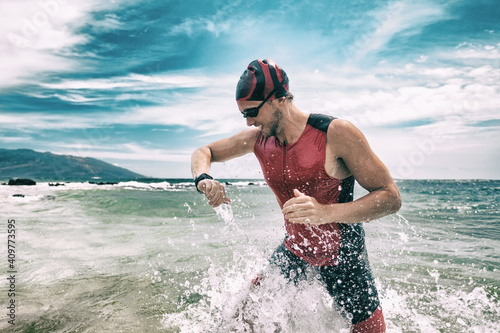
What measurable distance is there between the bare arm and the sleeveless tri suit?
140 mm

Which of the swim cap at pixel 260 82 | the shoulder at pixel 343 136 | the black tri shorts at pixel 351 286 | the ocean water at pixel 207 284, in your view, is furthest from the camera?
the ocean water at pixel 207 284

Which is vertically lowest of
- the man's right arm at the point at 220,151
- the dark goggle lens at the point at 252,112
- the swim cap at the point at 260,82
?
the man's right arm at the point at 220,151

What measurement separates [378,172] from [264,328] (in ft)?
5.10

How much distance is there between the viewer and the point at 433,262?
6.43 meters

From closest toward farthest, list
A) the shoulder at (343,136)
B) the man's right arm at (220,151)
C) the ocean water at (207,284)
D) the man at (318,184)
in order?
1. the man at (318,184)
2. the shoulder at (343,136)
3. the man's right arm at (220,151)
4. the ocean water at (207,284)

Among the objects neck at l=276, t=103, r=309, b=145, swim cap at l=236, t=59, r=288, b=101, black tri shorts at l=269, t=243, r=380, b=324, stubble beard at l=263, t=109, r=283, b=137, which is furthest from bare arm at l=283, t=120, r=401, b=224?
black tri shorts at l=269, t=243, r=380, b=324

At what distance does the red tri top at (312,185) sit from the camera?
2.41m

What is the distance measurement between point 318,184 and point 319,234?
1.49 ft

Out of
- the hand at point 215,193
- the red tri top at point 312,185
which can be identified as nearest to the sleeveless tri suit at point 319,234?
the red tri top at point 312,185

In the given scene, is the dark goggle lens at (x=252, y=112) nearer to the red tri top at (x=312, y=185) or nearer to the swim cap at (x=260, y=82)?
the swim cap at (x=260, y=82)

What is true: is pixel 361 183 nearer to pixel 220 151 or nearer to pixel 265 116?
pixel 265 116

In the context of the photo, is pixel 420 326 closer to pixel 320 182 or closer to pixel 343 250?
pixel 343 250

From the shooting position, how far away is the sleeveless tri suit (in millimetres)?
2432

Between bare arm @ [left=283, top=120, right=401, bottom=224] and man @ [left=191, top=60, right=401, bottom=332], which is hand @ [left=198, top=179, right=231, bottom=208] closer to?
man @ [left=191, top=60, right=401, bottom=332]
